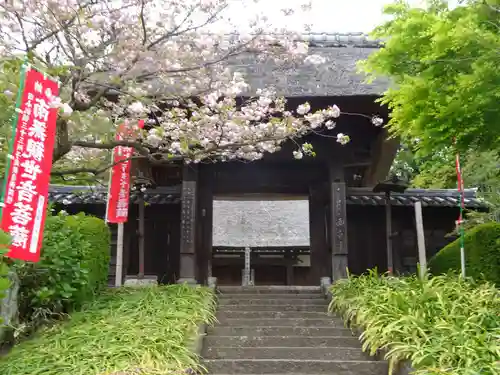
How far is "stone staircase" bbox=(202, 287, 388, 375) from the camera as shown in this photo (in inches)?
208

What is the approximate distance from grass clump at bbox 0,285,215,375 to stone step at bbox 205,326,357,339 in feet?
0.94

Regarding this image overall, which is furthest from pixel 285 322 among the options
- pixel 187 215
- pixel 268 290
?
pixel 187 215

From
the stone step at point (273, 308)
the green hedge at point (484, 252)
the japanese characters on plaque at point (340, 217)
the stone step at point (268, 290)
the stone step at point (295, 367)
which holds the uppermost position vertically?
the japanese characters on plaque at point (340, 217)

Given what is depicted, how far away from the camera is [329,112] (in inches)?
318

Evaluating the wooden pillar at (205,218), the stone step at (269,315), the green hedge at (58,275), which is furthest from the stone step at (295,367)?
the wooden pillar at (205,218)

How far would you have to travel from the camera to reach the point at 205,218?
1113cm

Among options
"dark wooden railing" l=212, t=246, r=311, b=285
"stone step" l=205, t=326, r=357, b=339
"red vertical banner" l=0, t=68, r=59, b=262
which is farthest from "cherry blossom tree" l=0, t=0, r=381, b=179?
"dark wooden railing" l=212, t=246, r=311, b=285

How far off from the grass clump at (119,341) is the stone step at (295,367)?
345 mm

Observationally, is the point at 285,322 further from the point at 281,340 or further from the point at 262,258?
the point at 262,258

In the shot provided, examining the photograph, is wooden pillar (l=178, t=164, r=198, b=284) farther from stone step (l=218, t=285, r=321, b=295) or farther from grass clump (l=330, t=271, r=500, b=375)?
A: grass clump (l=330, t=271, r=500, b=375)

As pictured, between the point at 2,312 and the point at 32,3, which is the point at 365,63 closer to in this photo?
the point at 32,3

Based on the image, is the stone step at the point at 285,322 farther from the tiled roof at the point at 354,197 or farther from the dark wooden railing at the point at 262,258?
the dark wooden railing at the point at 262,258

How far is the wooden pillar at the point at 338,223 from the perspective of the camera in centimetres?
927

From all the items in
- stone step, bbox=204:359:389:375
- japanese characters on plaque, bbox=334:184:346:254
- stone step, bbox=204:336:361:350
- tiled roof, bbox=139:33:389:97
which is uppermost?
tiled roof, bbox=139:33:389:97
